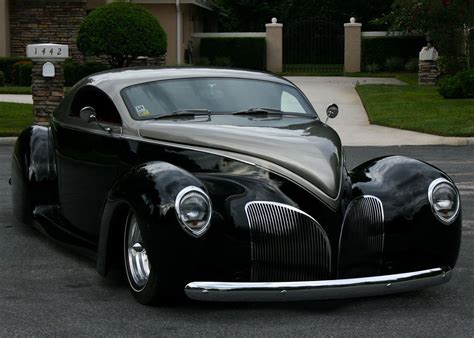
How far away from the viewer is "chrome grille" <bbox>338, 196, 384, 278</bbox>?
636 cm

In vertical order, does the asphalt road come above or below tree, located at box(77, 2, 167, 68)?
below

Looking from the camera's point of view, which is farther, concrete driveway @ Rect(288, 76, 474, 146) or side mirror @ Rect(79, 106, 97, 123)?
concrete driveway @ Rect(288, 76, 474, 146)

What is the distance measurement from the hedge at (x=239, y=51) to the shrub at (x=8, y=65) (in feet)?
39.3

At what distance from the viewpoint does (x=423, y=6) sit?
3002cm

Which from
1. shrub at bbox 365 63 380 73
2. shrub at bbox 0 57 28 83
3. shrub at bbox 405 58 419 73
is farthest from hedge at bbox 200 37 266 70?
shrub at bbox 0 57 28 83

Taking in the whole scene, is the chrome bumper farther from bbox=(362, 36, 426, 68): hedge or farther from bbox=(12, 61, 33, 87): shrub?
bbox=(362, 36, 426, 68): hedge

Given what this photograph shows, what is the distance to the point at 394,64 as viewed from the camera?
42.8 meters

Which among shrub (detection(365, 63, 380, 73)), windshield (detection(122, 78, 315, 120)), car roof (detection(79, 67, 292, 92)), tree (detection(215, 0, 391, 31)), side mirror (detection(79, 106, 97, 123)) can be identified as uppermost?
tree (detection(215, 0, 391, 31))

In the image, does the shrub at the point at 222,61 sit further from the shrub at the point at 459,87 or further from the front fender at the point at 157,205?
the front fender at the point at 157,205

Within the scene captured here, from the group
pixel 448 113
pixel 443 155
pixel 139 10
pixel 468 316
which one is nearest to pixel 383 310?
pixel 468 316

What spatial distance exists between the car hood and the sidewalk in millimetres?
11527

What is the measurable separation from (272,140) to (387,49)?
1470 inches

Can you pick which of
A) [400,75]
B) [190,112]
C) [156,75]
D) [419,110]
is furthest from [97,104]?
[400,75]

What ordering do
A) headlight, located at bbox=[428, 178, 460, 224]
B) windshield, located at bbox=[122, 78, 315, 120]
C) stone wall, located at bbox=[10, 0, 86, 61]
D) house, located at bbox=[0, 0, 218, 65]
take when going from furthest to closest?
stone wall, located at bbox=[10, 0, 86, 61] → house, located at bbox=[0, 0, 218, 65] → windshield, located at bbox=[122, 78, 315, 120] → headlight, located at bbox=[428, 178, 460, 224]
